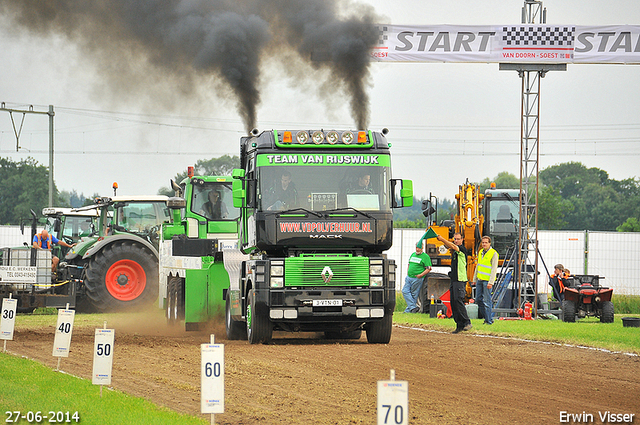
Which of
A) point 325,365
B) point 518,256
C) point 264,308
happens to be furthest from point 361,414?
point 518,256

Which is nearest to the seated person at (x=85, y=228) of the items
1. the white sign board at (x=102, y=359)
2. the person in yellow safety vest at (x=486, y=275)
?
the person in yellow safety vest at (x=486, y=275)

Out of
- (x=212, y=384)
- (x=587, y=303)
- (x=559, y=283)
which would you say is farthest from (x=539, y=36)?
(x=212, y=384)

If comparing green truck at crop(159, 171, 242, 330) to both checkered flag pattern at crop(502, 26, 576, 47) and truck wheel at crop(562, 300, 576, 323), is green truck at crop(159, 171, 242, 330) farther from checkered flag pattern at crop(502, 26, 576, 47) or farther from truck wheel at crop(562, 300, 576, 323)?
checkered flag pattern at crop(502, 26, 576, 47)

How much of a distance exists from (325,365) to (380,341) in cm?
311

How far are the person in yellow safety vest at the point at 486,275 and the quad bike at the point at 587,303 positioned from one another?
2802 millimetres

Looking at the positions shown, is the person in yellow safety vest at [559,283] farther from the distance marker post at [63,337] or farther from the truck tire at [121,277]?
the distance marker post at [63,337]

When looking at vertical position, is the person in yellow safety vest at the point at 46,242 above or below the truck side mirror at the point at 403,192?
below

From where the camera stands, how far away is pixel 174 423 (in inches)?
305

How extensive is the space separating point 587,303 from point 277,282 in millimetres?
10284

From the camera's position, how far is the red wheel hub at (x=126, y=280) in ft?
75.0

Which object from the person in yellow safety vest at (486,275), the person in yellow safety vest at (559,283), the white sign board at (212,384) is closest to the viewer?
the white sign board at (212,384)

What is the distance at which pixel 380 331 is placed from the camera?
1484cm

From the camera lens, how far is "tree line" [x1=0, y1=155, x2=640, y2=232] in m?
75.7

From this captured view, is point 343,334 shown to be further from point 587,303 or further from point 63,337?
point 587,303
